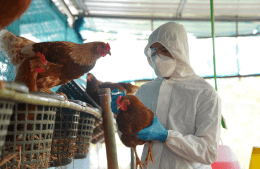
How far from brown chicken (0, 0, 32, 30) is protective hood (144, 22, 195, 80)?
2.70 feet

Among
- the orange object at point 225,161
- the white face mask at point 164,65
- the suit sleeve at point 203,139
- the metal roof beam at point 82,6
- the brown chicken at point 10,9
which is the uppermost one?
the metal roof beam at point 82,6

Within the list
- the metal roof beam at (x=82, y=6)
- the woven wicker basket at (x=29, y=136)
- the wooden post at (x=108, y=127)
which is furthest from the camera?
the metal roof beam at (x=82, y=6)

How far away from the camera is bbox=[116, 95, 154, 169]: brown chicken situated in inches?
42.6

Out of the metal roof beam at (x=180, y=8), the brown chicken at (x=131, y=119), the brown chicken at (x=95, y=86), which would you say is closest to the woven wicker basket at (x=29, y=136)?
the brown chicken at (x=131, y=119)

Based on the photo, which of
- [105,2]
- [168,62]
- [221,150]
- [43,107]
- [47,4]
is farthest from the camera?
[105,2]

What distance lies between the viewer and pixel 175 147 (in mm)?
1097

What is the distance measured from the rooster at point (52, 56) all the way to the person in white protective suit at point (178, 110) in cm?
43

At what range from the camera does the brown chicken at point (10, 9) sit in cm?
59

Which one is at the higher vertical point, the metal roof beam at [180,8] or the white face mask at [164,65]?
the metal roof beam at [180,8]

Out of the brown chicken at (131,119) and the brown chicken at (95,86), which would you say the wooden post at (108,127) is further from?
the brown chicken at (95,86)

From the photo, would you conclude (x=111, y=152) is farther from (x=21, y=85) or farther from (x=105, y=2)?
(x=105, y=2)

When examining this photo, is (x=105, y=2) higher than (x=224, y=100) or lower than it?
higher

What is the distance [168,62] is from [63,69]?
599 mm


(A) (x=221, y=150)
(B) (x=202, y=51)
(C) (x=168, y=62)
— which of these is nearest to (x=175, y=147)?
(C) (x=168, y=62)
